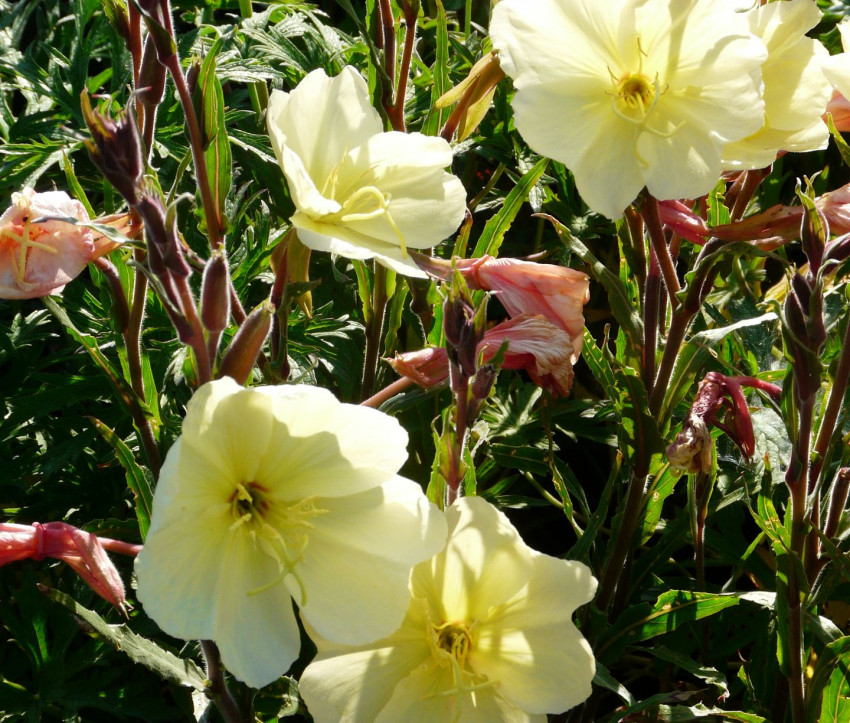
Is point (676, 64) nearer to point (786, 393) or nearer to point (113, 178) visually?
point (786, 393)

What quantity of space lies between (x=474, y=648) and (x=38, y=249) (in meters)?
0.59

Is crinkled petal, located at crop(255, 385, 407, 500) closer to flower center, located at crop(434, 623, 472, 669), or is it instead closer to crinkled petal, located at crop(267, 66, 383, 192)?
flower center, located at crop(434, 623, 472, 669)

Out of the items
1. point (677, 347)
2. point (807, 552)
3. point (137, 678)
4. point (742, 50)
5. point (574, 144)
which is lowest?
point (137, 678)

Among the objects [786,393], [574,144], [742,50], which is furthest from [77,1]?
[786,393]

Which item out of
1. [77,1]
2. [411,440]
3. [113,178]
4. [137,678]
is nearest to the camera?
[113,178]

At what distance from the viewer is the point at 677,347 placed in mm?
1117

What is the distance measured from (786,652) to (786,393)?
0.33m

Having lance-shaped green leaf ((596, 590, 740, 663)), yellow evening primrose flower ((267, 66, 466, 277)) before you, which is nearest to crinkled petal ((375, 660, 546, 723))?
lance-shaped green leaf ((596, 590, 740, 663))

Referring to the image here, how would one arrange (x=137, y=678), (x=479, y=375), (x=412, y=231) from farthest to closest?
(x=137, y=678) < (x=412, y=231) < (x=479, y=375)

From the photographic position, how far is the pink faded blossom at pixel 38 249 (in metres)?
0.98

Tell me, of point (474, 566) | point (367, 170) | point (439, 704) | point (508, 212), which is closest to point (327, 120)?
point (367, 170)

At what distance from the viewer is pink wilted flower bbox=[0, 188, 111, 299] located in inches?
38.7

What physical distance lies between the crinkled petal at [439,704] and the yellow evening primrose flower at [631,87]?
50 centimetres

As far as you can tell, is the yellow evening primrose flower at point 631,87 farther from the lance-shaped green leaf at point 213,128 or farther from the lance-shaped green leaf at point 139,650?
the lance-shaped green leaf at point 139,650
